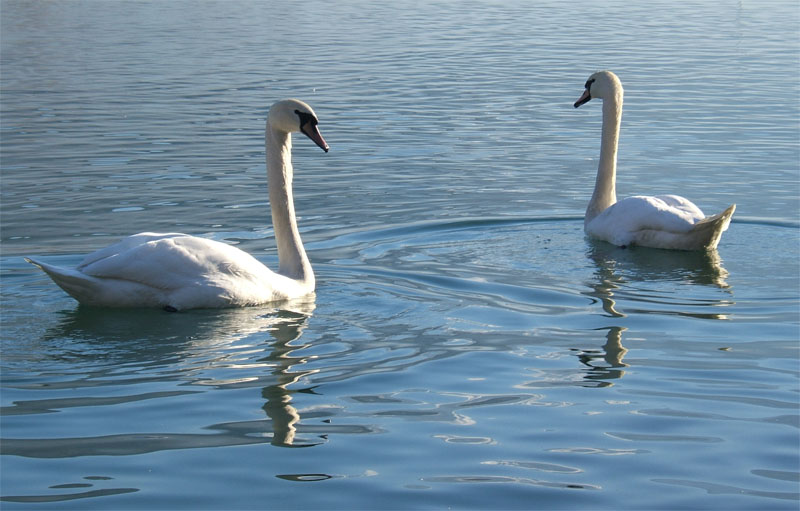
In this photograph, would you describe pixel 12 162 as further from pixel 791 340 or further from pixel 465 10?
pixel 465 10

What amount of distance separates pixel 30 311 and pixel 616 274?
4.61m

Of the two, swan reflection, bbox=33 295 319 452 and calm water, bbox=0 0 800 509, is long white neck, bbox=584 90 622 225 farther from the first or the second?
swan reflection, bbox=33 295 319 452

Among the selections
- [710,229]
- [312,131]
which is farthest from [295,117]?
[710,229]

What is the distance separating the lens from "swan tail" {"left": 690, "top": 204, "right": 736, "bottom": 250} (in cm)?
972

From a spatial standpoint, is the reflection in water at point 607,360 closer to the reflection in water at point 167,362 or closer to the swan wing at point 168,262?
the reflection in water at point 167,362

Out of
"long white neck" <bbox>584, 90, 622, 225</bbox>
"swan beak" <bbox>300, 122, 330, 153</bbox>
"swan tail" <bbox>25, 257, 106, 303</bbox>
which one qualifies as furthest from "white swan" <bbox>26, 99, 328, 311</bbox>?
"long white neck" <bbox>584, 90, 622, 225</bbox>

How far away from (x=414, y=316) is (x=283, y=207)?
1682 mm

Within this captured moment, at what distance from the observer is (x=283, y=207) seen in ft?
30.7

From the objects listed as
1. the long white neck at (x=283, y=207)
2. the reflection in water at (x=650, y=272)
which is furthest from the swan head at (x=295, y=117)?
the reflection in water at (x=650, y=272)

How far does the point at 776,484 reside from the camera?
5.49 metres

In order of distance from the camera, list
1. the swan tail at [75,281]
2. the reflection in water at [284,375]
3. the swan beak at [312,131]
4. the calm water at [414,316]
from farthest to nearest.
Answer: the swan beak at [312,131] < the swan tail at [75,281] < the reflection in water at [284,375] < the calm water at [414,316]

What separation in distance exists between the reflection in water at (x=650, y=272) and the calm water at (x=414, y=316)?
0.04 m

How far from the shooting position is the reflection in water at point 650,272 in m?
8.74

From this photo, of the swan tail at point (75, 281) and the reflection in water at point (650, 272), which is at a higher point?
the swan tail at point (75, 281)
